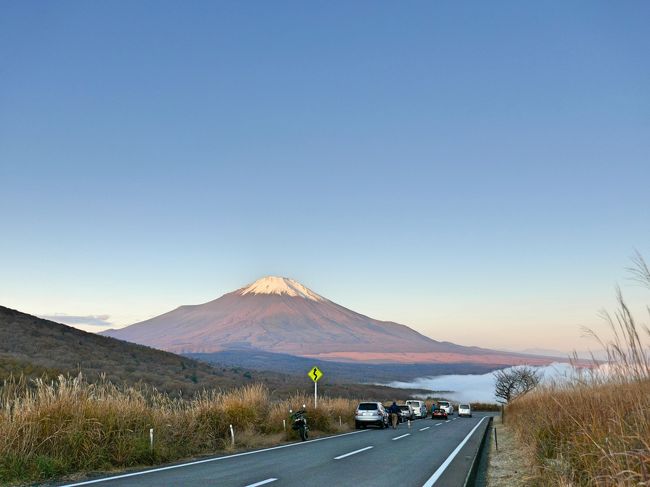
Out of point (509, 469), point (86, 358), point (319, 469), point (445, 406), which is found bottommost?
point (445, 406)

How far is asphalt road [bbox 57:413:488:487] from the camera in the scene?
462 inches

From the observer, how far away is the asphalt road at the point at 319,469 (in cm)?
1173

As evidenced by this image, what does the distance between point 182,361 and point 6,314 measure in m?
19.2

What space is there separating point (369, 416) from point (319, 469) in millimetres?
19983

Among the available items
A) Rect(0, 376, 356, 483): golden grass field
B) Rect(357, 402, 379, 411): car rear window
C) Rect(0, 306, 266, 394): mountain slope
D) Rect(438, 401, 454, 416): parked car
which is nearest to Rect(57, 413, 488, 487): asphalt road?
Rect(0, 376, 356, 483): golden grass field

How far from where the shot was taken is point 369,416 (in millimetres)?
33281

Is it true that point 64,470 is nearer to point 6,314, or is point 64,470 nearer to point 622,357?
point 622,357

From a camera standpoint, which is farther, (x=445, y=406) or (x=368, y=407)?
(x=445, y=406)

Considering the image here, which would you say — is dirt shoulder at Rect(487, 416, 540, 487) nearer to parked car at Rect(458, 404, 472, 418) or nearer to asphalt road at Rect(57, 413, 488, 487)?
asphalt road at Rect(57, 413, 488, 487)

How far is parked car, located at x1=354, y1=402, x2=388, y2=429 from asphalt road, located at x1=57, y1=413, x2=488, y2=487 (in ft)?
41.7

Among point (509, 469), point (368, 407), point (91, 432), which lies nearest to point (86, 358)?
point (368, 407)

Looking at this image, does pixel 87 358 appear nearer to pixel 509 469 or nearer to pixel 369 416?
pixel 369 416

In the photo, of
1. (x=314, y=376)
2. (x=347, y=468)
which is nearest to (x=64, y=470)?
(x=347, y=468)

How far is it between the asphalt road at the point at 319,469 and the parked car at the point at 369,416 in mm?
12713
